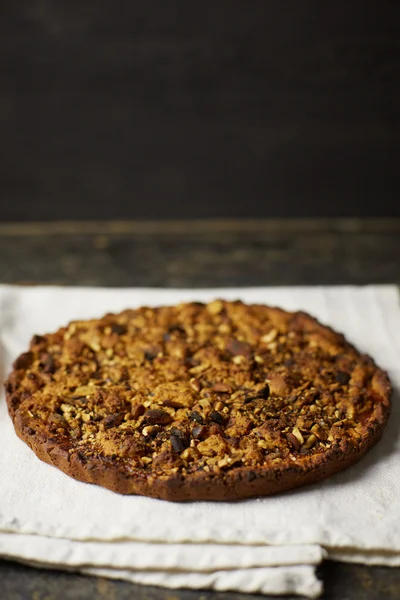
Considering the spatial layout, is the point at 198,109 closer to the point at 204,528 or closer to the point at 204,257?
the point at 204,257

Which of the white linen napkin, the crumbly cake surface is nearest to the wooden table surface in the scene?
the crumbly cake surface

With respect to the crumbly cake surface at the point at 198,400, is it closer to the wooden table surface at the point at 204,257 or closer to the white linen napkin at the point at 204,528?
the white linen napkin at the point at 204,528

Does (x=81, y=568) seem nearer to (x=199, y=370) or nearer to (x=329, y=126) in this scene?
(x=199, y=370)

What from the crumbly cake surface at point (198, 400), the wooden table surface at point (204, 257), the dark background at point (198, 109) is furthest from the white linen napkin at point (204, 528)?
the dark background at point (198, 109)

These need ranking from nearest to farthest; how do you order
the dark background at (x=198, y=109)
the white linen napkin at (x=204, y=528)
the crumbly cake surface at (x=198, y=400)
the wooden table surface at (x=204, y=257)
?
the white linen napkin at (x=204, y=528) < the crumbly cake surface at (x=198, y=400) < the wooden table surface at (x=204, y=257) < the dark background at (x=198, y=109)

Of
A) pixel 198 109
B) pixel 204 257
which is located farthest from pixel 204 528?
pixel 198 109

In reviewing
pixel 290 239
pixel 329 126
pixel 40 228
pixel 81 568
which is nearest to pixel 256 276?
pixel 290 239
